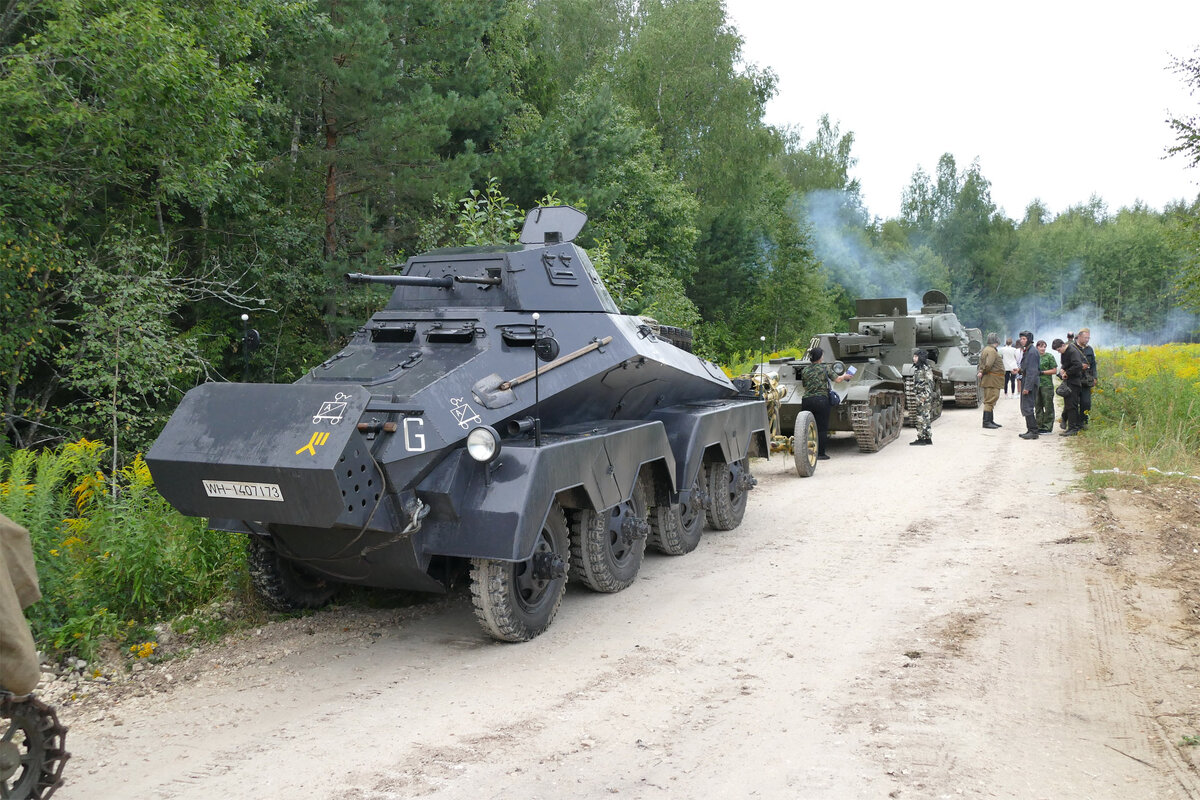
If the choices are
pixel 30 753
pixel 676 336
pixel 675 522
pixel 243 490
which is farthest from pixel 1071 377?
pixel 30 753

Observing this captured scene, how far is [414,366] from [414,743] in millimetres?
2538

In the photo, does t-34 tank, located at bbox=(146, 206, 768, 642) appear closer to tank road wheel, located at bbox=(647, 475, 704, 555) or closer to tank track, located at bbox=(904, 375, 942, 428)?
tank road wheel, located at bbox=(647, 475, 704, 555)

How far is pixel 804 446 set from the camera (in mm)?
12906

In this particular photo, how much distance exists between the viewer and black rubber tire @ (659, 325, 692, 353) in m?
8.98

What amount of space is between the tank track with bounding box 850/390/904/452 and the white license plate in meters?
11.0

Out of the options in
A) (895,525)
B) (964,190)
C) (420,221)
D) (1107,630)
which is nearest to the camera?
(1107,630)

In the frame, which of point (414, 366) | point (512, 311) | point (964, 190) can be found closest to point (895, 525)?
point (512, 311)

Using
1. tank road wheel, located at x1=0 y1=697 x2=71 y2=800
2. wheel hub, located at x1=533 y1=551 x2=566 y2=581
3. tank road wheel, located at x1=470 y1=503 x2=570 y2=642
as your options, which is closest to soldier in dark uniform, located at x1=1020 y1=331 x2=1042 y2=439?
tank road wheel, located at x1=470 y1=503 x2=570 y2=642

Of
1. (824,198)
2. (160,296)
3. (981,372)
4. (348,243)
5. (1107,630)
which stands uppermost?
(824,198)

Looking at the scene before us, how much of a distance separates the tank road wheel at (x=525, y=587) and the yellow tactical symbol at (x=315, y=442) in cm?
119

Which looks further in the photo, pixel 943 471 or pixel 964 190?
pixel 964 190

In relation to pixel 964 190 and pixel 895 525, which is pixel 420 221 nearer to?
pixel 895 525

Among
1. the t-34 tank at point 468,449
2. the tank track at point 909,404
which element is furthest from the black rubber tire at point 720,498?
the tank track at point 909,404

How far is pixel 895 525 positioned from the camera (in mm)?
9594
